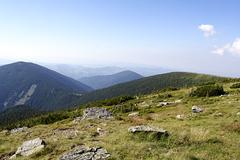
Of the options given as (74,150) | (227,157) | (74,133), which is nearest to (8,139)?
(74,133)

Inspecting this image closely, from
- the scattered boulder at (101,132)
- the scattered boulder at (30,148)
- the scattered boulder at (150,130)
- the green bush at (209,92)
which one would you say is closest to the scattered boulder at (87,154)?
the scattered boulder at (30,148)

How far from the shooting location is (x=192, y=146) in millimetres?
17281

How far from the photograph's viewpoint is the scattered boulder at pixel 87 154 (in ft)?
54.0

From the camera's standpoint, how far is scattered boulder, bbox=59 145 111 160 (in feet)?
54.0

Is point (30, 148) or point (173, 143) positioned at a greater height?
point (173, 143)

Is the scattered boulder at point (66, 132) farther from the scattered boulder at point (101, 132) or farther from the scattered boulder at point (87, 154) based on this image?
the scattered boulder at point (87, 154)

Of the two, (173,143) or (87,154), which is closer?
(87,154)

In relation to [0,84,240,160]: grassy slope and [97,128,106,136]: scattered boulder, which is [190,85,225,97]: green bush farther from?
[97,128,106,136]: scattered boulder

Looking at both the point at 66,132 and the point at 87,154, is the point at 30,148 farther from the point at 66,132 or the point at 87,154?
the point at 66,132

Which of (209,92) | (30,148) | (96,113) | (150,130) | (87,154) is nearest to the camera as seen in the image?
(87,154)

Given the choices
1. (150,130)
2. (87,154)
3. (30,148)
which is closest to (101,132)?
(150,130)

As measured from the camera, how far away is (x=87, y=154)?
55.6 feet

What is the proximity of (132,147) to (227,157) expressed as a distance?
A: 4.83 meters

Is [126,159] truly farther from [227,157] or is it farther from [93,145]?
[227,157]
